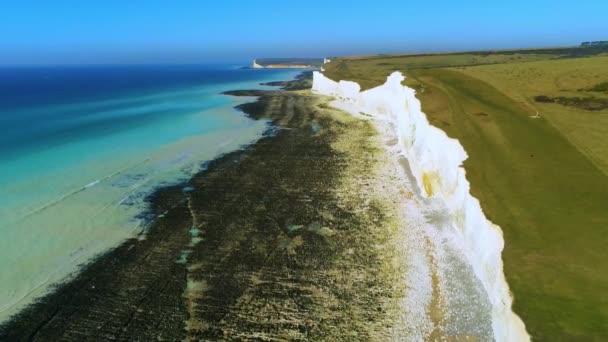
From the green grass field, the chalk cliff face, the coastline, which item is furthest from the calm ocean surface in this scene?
the green grass field

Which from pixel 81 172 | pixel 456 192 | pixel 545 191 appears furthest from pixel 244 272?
pixel 81 172

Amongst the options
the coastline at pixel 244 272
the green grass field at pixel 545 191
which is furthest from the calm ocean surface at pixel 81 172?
the green grass field at pixel 545 191

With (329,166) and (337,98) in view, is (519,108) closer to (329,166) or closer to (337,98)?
(329,166)

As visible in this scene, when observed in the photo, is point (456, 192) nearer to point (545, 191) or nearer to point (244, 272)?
point (545, 191)

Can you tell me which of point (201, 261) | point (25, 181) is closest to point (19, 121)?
point (25, 181)

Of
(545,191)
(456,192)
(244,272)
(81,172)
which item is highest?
(545,191)

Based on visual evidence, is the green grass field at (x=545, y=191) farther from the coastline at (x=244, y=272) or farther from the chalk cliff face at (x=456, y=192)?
the coastline at (x=244, y=272)

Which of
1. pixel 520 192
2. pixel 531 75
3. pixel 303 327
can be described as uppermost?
pixel 531 75
